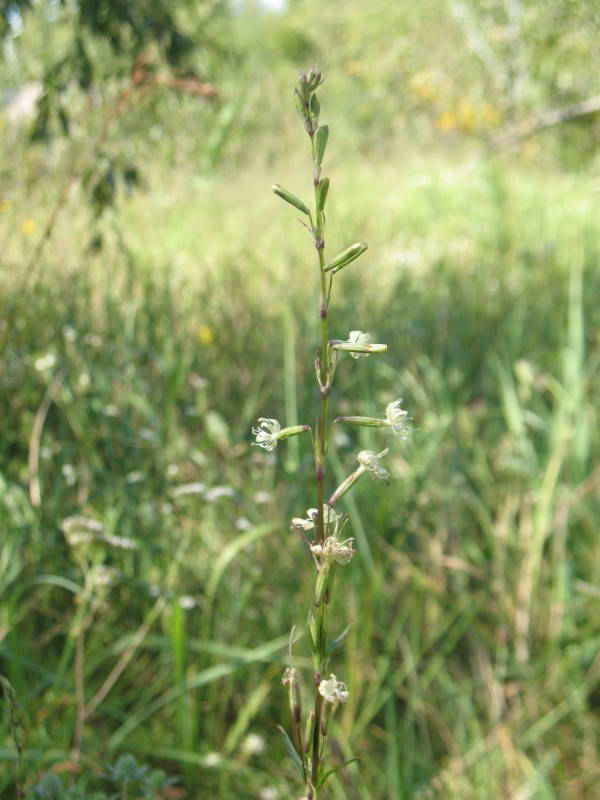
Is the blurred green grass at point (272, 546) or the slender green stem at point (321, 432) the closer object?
the slender green stem at point (321, 432)

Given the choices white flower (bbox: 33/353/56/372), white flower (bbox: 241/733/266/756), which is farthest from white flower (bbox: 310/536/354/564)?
white flower (bbox: 33/353/56/372)

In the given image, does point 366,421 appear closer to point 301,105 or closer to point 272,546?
point 301,105

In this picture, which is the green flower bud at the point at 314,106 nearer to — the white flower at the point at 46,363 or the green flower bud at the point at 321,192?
the green flower bud at the point at 321,192

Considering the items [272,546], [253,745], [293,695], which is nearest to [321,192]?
[293,695]

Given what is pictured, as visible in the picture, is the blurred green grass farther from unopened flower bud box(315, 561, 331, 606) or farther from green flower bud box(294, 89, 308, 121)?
green flower bud box(294, 89, 308, 121)

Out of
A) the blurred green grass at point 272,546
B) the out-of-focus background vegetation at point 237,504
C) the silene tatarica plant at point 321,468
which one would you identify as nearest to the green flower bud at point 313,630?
the silene tatarica plant at point 321,468

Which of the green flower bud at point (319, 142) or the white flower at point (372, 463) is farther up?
the green flower bud at point (319, 142)

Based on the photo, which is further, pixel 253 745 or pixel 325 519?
pixel 253 745

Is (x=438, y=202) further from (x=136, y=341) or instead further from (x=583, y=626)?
(x=583, y=626)
